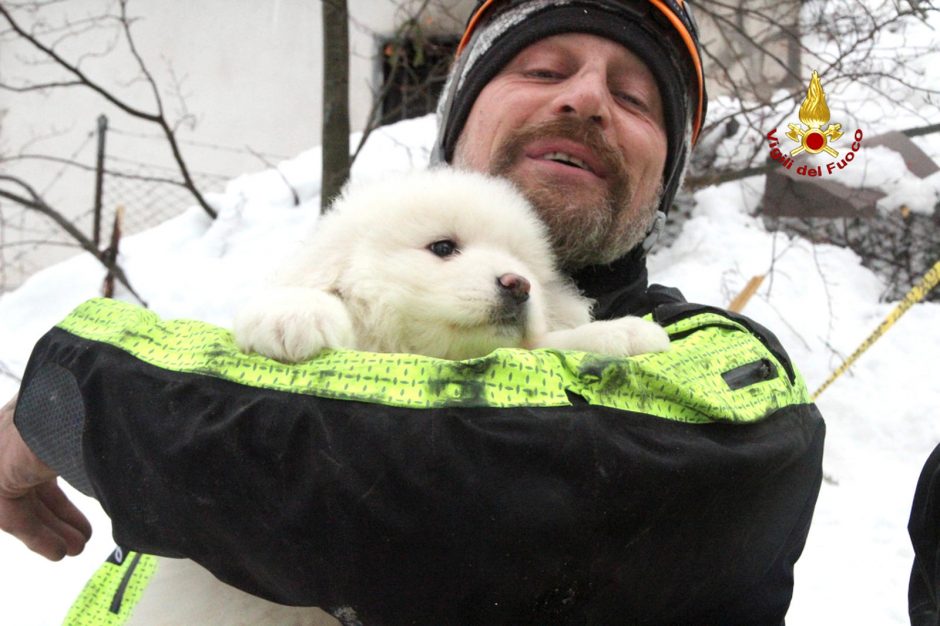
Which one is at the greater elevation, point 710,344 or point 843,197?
point 843,197

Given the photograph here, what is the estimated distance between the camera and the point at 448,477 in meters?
1.14

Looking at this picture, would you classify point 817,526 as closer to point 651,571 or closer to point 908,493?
point 908,493

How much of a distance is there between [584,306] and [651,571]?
95cm

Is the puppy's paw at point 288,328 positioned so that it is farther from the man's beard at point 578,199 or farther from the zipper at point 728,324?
the man's beard at point 578,199

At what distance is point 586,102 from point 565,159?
167 millimetres

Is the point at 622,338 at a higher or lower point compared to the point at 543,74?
lower

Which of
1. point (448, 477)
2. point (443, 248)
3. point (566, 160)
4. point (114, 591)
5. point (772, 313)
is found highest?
point (566, 160)

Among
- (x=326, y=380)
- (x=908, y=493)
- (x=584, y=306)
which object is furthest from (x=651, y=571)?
(x=908, y=493)

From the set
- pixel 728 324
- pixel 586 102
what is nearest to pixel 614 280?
pixel 586 102

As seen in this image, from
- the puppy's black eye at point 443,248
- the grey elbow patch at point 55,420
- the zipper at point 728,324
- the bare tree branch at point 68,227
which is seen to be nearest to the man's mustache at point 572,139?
the puppy's black eye at point 443,248

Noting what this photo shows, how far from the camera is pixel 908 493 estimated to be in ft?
15.2

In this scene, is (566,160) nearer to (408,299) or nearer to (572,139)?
(572,139)

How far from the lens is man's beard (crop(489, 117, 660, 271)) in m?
2.14

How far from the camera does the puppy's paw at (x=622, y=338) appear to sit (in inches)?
58.7
